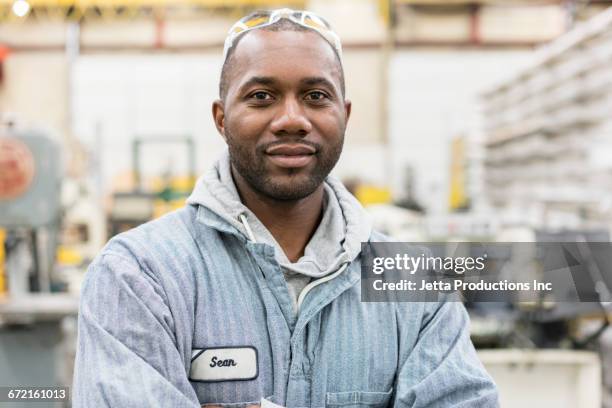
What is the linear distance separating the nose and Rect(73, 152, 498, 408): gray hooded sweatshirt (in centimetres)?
19

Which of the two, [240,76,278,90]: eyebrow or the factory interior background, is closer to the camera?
[240,76,278,90]: eyebrow

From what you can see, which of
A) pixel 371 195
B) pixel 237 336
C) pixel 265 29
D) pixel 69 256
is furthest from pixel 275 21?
pixel 371 195

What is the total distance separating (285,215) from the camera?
1.37 m

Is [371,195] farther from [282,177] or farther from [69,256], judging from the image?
[282,177]

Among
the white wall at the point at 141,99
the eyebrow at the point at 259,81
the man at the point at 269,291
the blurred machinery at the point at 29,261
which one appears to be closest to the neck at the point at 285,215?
the man at the point at 269,291

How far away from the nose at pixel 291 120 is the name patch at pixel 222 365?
1.35ft

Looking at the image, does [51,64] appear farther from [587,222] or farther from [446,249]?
[446,249]

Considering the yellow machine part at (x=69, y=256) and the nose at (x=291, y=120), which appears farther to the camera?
the yellow machine part at (x=69, y=256)

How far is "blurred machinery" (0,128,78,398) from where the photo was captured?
2.86 m

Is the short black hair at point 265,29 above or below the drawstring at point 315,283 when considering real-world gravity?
above

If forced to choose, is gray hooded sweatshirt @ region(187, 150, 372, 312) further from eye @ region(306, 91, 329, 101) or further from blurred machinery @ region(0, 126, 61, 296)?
blurred machinery @ region(0, 126, 61, 296)

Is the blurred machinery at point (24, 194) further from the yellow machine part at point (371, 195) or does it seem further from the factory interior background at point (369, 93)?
the yellow machine part at point (371, 195)

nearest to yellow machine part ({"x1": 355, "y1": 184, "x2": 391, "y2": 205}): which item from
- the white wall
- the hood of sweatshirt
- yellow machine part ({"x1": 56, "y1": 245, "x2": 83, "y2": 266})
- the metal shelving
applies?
the metal shelving

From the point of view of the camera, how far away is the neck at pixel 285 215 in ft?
4.46
